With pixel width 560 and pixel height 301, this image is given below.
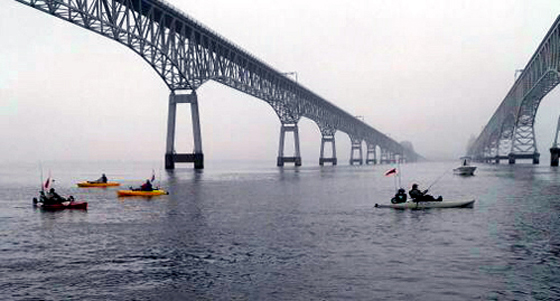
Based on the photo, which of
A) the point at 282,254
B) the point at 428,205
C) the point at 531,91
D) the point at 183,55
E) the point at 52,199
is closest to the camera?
the point at 282,254

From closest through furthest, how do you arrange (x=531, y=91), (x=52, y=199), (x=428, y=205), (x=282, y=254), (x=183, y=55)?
(x=282, y=254) < (x=428, y=205) < (x=52, y=199) < (x=183, y=55) < (x=531, y=91)

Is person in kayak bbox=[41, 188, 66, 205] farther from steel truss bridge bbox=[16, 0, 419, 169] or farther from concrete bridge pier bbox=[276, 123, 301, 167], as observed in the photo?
concrete bridge pier bbox=[276, 123, 301, 167]

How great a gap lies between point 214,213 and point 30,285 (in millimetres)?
16184

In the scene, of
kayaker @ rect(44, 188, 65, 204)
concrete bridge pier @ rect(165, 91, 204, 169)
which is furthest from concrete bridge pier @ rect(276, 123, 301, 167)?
kayaker @ rect(44, 188, 65, 204)

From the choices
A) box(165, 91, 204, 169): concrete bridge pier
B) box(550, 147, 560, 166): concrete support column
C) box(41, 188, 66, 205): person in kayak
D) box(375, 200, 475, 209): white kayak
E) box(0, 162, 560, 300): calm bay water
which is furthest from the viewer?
box(550, 147, 560, 166): concrete support column

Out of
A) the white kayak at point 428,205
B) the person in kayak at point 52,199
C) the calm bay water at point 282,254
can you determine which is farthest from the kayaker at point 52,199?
the white kayak at point 428,205

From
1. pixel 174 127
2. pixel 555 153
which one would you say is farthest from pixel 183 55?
pixel 555 153

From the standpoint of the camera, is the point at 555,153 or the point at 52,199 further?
the point at 555,153

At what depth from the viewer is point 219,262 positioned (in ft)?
51.0

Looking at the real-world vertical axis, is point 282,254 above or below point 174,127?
below

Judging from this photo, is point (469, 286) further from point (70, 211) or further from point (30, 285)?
point (70, 211)

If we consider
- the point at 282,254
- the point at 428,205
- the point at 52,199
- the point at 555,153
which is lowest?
the point at 282,254

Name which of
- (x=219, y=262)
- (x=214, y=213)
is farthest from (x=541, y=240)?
(x=214, y=213)

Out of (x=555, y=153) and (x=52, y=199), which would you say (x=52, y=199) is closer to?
(x=52, y=199)
